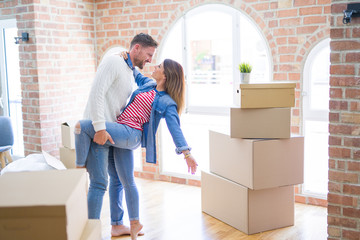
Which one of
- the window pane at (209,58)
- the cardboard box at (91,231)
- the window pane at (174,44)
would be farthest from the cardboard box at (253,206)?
the cardboard box at (91,231)

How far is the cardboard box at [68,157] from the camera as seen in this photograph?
13.3ft

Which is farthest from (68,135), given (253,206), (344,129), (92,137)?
(344,129)

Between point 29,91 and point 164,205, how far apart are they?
1.94 metres

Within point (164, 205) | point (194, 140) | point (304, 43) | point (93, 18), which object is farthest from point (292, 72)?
point (93, 18)

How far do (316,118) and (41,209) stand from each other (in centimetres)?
308

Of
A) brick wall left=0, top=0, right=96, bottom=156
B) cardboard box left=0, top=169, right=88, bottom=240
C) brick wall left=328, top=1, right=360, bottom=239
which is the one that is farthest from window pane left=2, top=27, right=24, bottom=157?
cardboard box left=0, top=169, right=88, bottom=240

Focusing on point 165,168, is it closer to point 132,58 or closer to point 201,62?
point 201,62

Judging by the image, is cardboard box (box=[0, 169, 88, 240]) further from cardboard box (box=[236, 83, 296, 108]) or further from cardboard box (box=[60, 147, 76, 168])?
cardboard box (box=[60, 147, 76, 168])

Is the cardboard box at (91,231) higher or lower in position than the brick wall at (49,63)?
lower

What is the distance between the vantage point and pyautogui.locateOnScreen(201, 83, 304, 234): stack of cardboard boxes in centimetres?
316

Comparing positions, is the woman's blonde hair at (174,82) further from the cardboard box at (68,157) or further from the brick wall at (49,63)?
the brick wall at (49,63)

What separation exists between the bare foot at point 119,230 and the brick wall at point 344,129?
1.51 meters

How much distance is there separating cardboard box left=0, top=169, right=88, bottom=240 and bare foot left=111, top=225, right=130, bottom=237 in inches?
73.1

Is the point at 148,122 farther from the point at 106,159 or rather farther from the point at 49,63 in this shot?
the point at 49,63
